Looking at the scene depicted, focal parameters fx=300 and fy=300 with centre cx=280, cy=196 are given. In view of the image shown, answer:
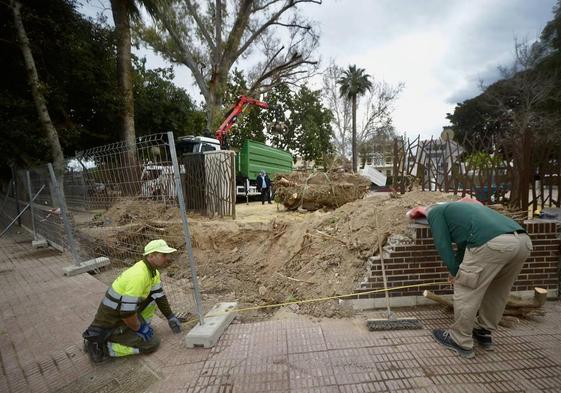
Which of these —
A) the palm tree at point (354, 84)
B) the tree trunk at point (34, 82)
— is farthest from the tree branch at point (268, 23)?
the palm tree at point (354, 84)

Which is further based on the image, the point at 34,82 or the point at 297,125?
the point at 297,125

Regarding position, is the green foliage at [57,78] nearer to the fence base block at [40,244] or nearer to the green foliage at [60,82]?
the green foliage at [60,82]

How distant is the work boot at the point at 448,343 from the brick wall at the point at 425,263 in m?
0.69

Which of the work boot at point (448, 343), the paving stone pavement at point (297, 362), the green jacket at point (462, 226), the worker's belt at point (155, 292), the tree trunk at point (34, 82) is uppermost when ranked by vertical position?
the tree trunk at point (34, 82)

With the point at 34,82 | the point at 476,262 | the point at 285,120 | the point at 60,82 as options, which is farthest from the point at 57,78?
the point at 285,120

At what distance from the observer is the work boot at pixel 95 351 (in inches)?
112

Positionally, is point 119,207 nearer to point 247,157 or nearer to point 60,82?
point 60,82

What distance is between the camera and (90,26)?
11.7 meters

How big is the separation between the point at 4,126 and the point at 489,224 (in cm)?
1173

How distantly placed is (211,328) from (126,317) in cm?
83

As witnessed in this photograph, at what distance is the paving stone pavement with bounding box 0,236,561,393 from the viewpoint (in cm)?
241

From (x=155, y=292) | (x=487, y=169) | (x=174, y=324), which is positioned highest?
(x=487, y=169)

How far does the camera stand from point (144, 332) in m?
3.03

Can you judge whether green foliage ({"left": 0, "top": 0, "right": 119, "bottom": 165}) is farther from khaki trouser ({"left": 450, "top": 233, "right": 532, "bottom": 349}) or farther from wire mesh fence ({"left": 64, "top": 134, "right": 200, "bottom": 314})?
khaki trouser ({"left": 450, "top": 233, "right": 532, "bottom": 349})
